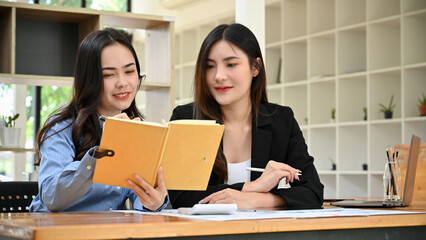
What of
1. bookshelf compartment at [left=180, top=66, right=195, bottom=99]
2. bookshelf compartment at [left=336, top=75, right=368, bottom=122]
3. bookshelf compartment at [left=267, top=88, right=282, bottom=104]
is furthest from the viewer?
bookshelf compartment at [left=180, top=66, right=195, bottom=99]

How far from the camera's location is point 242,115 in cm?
262

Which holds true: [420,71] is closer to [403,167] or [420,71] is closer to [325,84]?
[325,84]

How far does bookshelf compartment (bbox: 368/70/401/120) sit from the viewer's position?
221 inches

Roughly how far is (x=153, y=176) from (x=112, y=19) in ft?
8.16

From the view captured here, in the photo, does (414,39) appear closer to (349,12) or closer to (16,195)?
(349,12)

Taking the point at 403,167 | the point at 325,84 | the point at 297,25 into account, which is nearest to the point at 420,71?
the point at 325,84

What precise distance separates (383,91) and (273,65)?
1.46 meters

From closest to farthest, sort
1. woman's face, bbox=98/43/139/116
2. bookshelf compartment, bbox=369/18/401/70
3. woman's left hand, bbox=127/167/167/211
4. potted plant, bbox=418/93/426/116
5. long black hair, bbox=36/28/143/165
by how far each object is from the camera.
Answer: woman's left hand, bbox=127/167/167/211
long black hair, bbox=36/28/143/165
woman's face, bbox=98/43/139/116
potted plant, bbox=418/93/426/116
bookshelf compartment, bbox=369/18/401/70

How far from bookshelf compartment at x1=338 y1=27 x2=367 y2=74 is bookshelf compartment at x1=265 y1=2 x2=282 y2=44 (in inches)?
41.2

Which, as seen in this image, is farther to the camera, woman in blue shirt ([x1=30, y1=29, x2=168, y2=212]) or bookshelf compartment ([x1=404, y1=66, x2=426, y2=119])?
bookshelf compartment ([x1=404, y1=66, x2=426, y2=119])

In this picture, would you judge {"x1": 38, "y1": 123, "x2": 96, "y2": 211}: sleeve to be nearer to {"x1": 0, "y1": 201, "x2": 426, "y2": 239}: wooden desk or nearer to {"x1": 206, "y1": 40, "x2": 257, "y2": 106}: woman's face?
{"x1": 0, "y1": 201, "x2": 426, "y2": 239}: wooden desk

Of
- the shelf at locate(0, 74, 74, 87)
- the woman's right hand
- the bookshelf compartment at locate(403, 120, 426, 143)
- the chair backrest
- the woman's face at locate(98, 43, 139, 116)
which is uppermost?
the shelf at locate(0, 74, 74, 87)

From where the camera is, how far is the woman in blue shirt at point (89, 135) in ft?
6.13

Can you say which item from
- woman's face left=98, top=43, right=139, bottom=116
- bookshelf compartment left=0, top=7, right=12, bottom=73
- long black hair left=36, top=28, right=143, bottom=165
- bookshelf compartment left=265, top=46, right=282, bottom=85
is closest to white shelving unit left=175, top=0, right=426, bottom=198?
bookshelf compartment left=265, top=46, right=282, bottom=85
